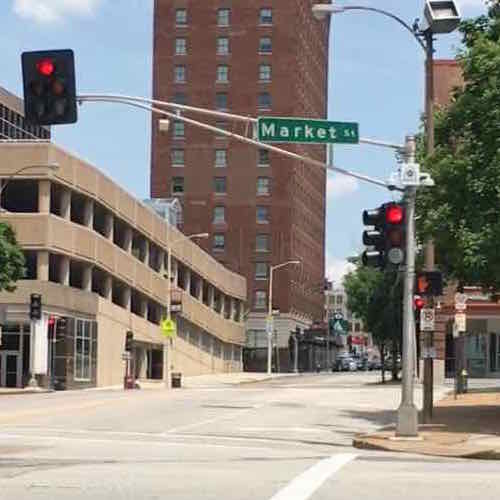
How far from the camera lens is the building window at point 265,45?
11944 centimetres

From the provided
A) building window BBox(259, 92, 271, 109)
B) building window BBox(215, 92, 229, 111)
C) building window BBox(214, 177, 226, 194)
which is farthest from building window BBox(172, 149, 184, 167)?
building window BBox(259, 92, 271, 109)

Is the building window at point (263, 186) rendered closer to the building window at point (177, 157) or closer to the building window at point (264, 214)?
the building window at point (264, 214)

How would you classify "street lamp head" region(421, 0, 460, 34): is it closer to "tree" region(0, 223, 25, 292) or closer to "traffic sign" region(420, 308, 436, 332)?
"traffic sign" region(420, 308, 436, 332)

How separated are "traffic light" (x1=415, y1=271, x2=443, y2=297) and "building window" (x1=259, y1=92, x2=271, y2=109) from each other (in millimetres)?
97883

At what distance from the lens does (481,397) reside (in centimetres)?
3803

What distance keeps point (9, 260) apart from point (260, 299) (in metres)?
74.2

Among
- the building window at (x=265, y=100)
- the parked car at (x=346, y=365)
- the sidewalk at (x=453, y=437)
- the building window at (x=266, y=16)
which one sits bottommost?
the parked car at (x=346, y=365)

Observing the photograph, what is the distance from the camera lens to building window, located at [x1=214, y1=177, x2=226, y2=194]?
119750mm

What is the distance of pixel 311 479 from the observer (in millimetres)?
13398

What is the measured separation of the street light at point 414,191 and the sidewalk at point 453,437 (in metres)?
0.54

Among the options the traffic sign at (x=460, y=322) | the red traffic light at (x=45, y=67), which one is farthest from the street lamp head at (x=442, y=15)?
the traffic sign at (x=460, y=322)

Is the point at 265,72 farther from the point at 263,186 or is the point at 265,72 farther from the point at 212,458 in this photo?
the point at 212,458

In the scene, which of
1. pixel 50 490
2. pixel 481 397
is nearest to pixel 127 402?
pixel 481 397

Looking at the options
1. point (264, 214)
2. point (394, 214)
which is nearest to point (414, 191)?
point (394, 214)
